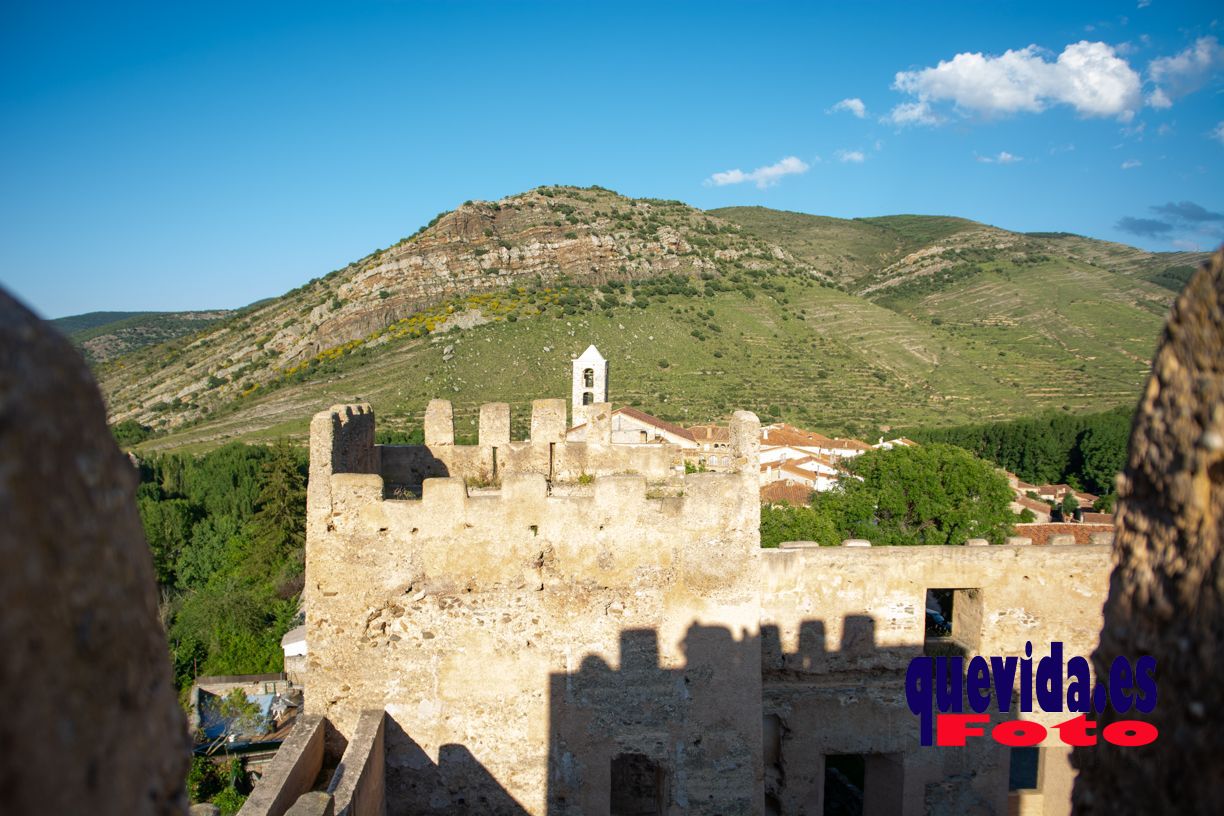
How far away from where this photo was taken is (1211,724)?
8.67 feet

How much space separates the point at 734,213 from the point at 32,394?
140m

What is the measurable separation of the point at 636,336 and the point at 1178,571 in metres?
62.5

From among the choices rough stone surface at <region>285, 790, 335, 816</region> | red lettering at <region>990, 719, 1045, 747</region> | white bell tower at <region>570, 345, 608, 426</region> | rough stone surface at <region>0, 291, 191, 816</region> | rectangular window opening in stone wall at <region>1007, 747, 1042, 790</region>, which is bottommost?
rectangular window opening in stone wall at <region>1007, 747, 1042, 790</region>

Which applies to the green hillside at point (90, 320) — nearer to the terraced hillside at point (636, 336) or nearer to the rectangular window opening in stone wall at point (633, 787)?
the terraced hillside at point (636, 336)

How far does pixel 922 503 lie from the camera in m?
30.2

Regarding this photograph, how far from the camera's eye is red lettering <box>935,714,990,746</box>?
33.2 ft

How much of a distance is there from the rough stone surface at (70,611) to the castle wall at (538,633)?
5.56m

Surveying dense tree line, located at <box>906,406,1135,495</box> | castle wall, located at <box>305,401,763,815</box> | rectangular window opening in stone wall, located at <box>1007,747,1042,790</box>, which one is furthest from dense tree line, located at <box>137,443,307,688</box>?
dense tree line, located at <box>906,406,1135,495</box>

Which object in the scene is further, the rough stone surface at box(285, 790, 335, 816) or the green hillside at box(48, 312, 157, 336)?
the green hillside at box(48, 312, 157, 336)

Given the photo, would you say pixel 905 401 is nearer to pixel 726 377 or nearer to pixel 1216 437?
pixel 726 377

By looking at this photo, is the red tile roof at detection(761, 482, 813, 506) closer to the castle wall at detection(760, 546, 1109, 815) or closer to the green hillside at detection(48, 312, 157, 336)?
the castle wall at detection(760, 546, 1109, 815)

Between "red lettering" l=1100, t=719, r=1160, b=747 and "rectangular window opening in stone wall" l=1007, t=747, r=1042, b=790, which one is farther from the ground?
"red lettering" l=1100, t=719, r=1160, b=747

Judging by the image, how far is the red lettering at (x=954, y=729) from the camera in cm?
1013

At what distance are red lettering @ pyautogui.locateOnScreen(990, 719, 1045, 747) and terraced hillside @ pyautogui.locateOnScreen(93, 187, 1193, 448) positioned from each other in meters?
36.8
